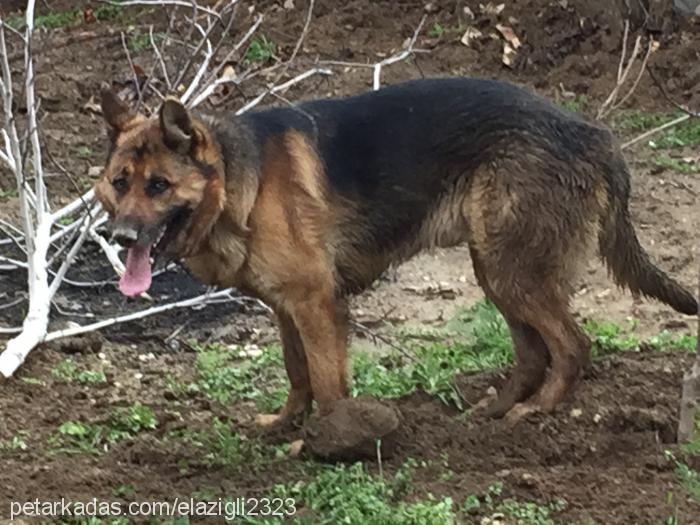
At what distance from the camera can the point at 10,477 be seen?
5.01 meters

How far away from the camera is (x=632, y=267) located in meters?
6.09

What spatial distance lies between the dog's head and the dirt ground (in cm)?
91

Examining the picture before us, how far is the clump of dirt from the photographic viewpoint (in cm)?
518

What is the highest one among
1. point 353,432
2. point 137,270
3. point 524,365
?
point 137,270

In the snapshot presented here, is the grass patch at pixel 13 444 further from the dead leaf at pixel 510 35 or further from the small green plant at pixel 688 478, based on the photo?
the dead leaf at pixel 510 35

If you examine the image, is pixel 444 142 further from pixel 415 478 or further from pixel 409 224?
pixel 415 478

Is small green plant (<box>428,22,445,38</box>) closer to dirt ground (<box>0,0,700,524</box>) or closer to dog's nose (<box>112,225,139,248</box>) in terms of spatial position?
dirt ground (<box>0,0,700,524</box>)

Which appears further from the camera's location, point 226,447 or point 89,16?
point 89,16

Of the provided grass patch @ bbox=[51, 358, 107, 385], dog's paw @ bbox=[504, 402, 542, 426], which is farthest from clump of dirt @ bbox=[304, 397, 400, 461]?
grass patch @ bbox=[51, 358, 107, 385]

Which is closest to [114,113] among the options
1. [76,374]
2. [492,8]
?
[76,374]

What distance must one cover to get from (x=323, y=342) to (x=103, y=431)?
1121 mm

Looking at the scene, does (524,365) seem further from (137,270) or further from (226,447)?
(137,270)

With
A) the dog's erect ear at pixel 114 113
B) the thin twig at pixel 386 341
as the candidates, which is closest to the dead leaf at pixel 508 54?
the thin twig at pixel 386 341

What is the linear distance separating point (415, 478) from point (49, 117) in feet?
25.5
